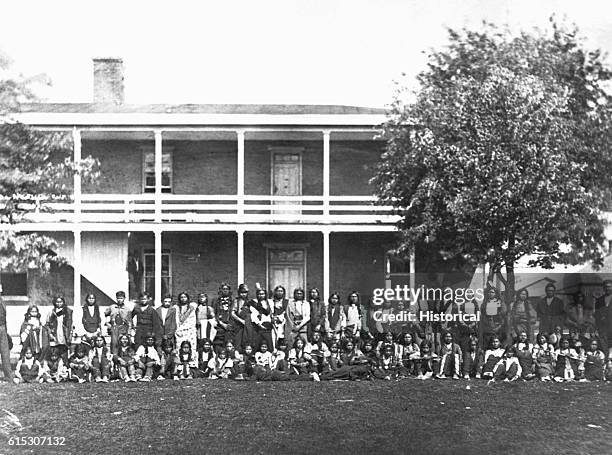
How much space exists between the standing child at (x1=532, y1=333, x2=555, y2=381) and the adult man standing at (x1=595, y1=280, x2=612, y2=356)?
95cm

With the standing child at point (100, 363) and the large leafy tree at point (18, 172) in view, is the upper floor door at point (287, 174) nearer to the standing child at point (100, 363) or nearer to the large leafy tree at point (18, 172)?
the large leafy tree at point (18, 172)

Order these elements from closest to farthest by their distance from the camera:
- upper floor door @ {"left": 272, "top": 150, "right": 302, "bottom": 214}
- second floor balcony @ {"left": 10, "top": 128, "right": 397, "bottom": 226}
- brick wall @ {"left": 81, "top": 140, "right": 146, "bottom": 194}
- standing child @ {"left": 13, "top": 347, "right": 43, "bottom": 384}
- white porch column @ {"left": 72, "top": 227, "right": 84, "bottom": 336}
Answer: standing child @ {"left": 13, "top": 347, "right": 43, "bottom": 384}, white porch column @ {"left": 72, "top": 227, "right": 84, "bottom": 336}, second floor balcony @ {"left": 10, "top": 128, "right": 397, "bottom": 226}, brick wall @ {"left": 81, "top": 140, "right": 146, "bottom": 194}, upper floor door @ {"left": 272, "top": 150, "right": 302, "bottom": 214}

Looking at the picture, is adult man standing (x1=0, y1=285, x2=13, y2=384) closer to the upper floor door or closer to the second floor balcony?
the second floor balcony

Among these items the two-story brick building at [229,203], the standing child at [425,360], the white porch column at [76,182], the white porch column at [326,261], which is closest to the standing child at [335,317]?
the standing child at [425,360]

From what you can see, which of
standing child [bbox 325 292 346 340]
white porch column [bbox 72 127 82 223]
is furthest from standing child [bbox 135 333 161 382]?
white porch column [bbox 72 127 82 223]

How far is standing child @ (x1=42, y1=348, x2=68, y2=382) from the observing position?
13133mm

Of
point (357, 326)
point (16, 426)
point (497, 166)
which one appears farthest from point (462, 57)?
point (16, 426)

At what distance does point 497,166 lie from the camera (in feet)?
45.2

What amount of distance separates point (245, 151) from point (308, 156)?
1.52m

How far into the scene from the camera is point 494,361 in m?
13.3

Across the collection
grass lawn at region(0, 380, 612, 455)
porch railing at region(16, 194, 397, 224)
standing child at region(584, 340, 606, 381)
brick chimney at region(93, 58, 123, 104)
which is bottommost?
grass lawn at region(0, 380, 612, 455)

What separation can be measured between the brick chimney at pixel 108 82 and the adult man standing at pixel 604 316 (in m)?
14.0

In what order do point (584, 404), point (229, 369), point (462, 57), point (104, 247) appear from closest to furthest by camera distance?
point (584, 404)
point (229, 369)
point (462, 57)
point (104, 247)

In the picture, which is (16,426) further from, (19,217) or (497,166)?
(497,166)
